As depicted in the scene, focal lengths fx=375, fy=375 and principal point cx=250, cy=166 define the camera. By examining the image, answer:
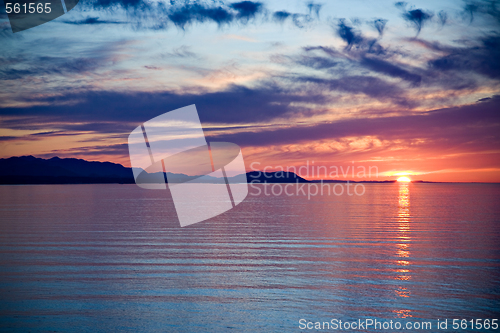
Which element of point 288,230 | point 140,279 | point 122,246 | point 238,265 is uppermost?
point 140,279

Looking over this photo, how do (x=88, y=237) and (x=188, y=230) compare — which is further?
(x=188, y=230)

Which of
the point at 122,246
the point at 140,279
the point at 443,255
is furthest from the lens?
the point at 122,246

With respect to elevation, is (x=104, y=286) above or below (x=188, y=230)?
above

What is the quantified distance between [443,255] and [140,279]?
15.1 m

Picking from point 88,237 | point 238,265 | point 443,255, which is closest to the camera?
point 238,265

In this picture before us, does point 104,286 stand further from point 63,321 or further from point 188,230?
point 188,230

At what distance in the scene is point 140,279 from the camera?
14.2m

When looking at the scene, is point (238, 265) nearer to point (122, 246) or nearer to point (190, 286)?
point (190, 286)

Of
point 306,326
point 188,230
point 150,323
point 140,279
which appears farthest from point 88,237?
point 306,326

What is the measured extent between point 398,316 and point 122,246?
15736 millimetres

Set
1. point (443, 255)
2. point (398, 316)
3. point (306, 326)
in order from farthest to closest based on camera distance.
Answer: point (443, 255) → point (398, 316) → point (306, 326)

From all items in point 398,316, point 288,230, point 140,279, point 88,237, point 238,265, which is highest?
point 398,316

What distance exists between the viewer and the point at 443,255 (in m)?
19.4

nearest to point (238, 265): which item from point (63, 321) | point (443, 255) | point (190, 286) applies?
point (190, 286)
